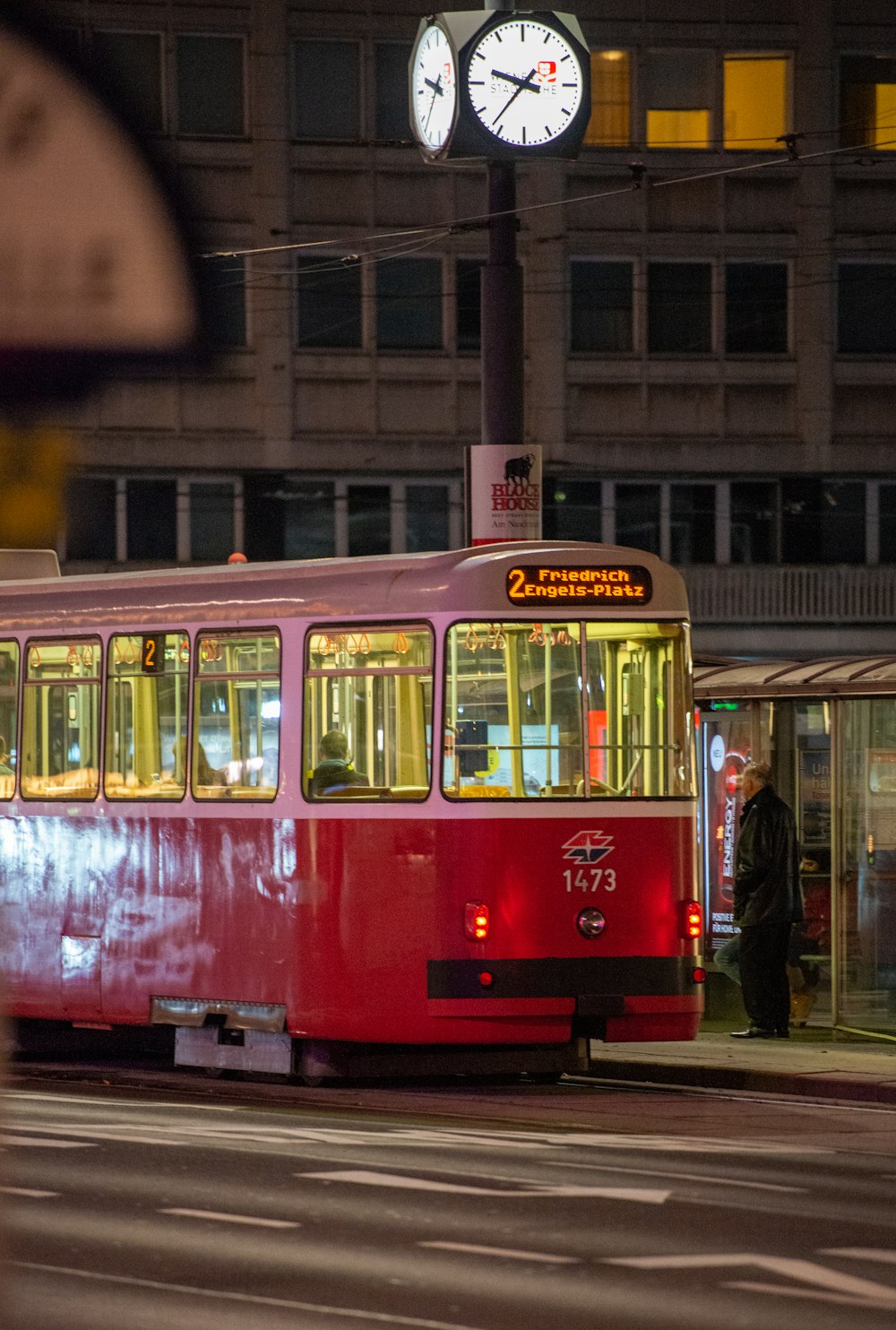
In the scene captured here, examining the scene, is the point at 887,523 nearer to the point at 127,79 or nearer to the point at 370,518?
the point at 370,518

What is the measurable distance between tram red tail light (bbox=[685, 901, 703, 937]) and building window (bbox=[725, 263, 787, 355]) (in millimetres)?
27069

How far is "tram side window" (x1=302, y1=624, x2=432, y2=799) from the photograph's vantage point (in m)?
13.9

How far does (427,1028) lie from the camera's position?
13.7m

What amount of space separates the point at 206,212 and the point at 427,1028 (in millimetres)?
10812

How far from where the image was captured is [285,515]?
39.8 metres

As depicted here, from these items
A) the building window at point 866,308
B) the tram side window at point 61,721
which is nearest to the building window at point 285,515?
the building window at point 866,308

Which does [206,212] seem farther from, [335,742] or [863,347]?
[863,347]

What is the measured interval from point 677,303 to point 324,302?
5.56 metres

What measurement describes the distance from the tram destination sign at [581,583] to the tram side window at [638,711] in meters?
0.16

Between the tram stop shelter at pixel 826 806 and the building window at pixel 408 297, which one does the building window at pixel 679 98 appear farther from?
the tram stop shelter at pixel 826 806

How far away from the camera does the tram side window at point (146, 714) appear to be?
14961 millimetres

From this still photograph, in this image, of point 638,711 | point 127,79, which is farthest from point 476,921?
point 127,79

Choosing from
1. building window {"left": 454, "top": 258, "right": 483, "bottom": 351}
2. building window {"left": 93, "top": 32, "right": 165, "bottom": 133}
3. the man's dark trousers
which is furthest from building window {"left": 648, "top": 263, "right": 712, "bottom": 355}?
building window {"left": 93, "top": 32, "right": 165, "bottom": 133}

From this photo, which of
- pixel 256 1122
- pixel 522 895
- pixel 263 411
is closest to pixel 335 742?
pixel 522 895
